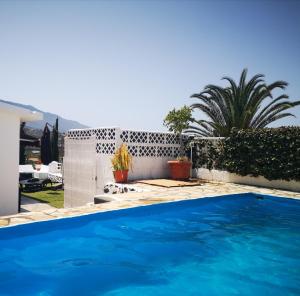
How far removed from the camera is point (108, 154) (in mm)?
11859

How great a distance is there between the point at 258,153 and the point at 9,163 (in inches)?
359

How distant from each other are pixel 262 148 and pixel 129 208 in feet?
22.7

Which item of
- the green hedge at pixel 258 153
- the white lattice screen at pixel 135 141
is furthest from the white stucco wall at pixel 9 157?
the green hedge at pixel 258 153

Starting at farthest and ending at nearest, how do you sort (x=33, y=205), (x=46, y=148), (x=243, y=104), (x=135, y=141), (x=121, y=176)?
(x=46, y=148) < (x=243, y=104) < (x=135, y=141) < (x=33, y=205) < (x=121, y=176)

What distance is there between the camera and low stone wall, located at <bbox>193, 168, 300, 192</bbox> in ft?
34.8

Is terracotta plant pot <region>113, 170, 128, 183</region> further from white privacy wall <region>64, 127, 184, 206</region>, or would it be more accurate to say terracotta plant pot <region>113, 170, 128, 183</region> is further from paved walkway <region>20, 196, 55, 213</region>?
paved walkway <region>20, 196, 55, 213</region>

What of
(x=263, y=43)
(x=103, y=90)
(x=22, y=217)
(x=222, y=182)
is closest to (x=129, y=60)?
(x=103, y=90)

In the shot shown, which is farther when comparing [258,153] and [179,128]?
[179,128]

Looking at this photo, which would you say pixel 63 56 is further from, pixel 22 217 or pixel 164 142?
pixel 22 217

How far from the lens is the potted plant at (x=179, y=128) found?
12461 mm

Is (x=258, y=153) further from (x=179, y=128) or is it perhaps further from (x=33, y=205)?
(x=33, y=205)

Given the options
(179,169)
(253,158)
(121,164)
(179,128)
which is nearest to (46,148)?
(121,164)

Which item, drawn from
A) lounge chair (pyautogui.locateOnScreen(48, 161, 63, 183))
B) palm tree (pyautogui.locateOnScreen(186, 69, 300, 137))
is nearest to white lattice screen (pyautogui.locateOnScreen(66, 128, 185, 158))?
lounge chair (pyautogui.locateOnScreen(48, 161, 63, 183))

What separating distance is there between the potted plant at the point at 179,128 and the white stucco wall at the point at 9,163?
6.98 metres
